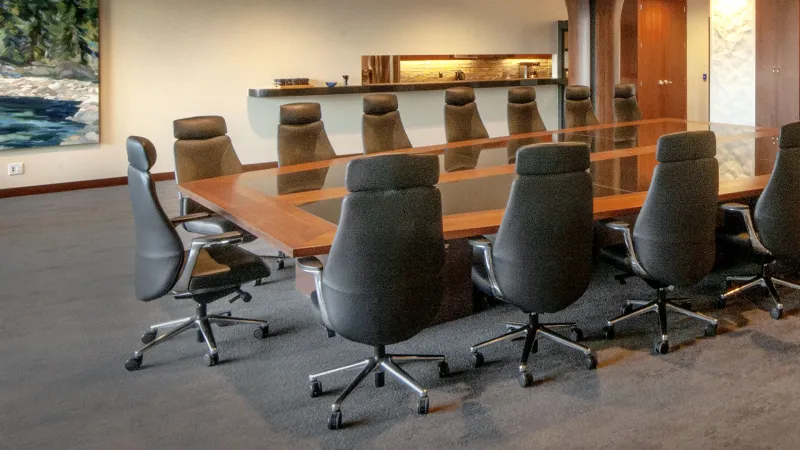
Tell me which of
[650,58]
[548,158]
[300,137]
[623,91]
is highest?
[650,58]

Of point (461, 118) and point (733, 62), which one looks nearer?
point (461, 118)

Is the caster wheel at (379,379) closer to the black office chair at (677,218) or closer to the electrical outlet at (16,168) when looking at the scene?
the black office chair at (677,218)

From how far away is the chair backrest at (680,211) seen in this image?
3.88m

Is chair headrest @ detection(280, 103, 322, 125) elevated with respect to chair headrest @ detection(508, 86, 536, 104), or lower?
lower

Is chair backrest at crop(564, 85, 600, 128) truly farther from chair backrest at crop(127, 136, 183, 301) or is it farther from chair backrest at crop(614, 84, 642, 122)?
chair backrest at crop(127, 136, 183, 301)

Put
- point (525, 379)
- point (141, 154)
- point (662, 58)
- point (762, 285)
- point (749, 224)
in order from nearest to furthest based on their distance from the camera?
1. point (525, 379)
2. point (141, 154)
3. point (749, 224)
4. point (762, 285)
5. point (662, 58)

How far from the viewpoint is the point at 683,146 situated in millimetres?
3869

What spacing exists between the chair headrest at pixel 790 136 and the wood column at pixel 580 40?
7.54m

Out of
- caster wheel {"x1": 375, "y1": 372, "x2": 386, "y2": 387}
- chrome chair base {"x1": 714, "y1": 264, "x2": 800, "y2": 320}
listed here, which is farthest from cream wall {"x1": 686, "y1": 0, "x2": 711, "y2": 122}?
caster wheel {"x1": 375, "y1": 372, "x2": 386, "y2": 387}

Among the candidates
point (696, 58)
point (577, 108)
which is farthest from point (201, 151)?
point (696, 58)

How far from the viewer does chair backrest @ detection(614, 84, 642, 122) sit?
883cm

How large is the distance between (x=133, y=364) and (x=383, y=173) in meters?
1.71

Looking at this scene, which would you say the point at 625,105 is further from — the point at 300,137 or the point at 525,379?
the point at 525,379

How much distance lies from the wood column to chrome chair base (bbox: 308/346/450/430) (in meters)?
8.67
